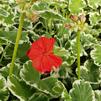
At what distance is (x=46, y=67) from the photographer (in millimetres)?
761

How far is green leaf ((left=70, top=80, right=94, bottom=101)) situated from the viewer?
81 cm

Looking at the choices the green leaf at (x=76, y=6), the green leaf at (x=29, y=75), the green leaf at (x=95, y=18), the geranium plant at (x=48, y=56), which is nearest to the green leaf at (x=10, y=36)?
the geranium plant at (x=48, y=56)

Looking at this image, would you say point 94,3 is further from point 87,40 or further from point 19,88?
point 19,88

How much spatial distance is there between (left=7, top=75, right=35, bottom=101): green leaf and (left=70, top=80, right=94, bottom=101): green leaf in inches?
4.6

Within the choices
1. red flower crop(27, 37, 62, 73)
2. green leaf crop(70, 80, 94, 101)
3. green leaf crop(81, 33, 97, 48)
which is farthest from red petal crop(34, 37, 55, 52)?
green leaf crop(81, 33, 97, 48)

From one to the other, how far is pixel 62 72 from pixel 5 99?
196 mm

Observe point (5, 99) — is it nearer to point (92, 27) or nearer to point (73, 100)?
point (73, 100)

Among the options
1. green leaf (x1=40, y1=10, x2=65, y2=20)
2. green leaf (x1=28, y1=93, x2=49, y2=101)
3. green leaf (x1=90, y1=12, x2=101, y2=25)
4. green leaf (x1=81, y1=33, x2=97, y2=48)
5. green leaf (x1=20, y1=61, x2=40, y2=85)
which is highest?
green leaf (x1=40, y1=10, x2=65, y2=20)

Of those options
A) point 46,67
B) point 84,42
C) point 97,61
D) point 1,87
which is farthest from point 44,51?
point 84,42

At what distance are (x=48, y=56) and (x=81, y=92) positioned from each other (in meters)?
0.12

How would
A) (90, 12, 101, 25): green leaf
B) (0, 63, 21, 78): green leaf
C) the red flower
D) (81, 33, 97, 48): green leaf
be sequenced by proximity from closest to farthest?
the red flower
(0, 63, 21, 78): green leaf
(81, 33, 97, 48): green leaf
(90, 12, 101, 25): green leaf

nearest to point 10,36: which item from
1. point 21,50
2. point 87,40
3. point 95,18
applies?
point 21,50

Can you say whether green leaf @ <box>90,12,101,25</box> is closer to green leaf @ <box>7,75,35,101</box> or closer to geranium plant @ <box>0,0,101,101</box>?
geranium plant @ <box>0,0,101,101</box>

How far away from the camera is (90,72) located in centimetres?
100
